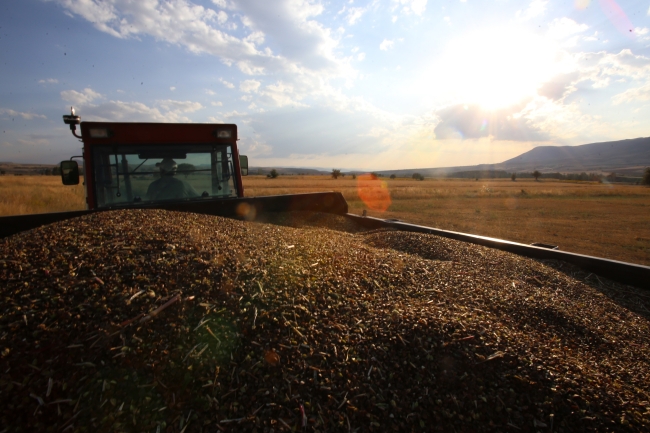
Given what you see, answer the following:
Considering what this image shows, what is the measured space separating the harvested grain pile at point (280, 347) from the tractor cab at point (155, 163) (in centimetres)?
195

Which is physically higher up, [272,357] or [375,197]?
[272,357]

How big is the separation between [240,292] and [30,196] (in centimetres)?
2049

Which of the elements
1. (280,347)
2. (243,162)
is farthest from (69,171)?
(280,347)

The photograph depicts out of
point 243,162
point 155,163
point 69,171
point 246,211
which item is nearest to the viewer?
point 69,171

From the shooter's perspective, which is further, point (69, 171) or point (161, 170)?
point (161, 170)

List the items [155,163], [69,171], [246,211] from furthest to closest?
[246,211] → [155,163] → [69,171]

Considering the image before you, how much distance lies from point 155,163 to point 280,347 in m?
3.95

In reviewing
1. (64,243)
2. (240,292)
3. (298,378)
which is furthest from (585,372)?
(64,243)

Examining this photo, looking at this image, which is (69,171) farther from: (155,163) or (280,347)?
(280,347)

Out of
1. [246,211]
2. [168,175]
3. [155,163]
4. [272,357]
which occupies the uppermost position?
[155,163]

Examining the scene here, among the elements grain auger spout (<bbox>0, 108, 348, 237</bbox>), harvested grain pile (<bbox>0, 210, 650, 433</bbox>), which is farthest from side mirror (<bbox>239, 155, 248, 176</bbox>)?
harvested grain pile (<bbox>0, 210, 650, 433</bbox>)

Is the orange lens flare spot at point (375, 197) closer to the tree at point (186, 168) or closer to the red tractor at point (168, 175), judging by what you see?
the red tractor at point (168, 175)

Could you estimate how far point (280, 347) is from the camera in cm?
187

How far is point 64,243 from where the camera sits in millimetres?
2537
